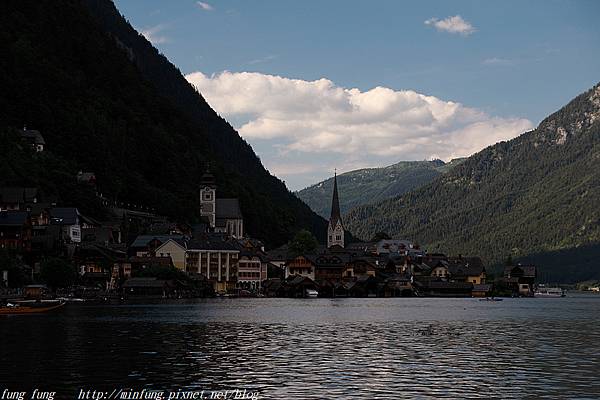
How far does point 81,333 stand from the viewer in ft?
237

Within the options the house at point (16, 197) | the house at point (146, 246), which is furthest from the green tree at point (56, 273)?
the house at point (146, 246)

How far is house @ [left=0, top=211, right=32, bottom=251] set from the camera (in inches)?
6235

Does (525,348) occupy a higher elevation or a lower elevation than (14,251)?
lower

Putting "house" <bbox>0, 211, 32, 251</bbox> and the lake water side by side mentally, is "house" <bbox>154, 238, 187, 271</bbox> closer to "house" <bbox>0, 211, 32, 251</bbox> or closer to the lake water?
"house" <bbox>0, 211, 32, 251</bbox>

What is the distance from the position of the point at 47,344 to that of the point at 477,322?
5254cm

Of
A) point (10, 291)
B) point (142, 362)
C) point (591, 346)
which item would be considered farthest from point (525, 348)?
point (10, 291)

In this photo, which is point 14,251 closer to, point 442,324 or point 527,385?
point 442,324

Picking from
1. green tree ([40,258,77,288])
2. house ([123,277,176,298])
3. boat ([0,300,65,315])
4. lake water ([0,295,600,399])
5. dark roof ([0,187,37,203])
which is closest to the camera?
lake water ([0,295,600,399])

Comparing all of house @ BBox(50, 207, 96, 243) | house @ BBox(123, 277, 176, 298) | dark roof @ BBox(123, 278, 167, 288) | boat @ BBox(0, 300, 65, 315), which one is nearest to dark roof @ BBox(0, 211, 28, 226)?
house @ BBox(50, 207, 96, 243)

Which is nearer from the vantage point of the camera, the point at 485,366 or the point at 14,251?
the point at 485,366

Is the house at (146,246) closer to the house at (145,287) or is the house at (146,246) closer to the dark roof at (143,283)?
the house at (145,287)

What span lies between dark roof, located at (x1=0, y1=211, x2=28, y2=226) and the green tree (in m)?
9.83

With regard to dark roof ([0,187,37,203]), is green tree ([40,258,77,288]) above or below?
below

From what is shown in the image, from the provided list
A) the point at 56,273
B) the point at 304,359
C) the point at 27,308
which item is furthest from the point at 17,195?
the point at 304,359
